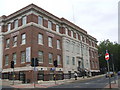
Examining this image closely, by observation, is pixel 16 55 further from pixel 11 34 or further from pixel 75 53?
pixel 75 53

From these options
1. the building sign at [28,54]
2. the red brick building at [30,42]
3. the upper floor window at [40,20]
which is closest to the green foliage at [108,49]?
the red brick building at [30,42]

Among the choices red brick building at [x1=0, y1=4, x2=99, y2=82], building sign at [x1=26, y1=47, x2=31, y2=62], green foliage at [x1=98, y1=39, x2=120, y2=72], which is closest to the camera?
building sign at [x1=26, y1=47, x2=31, y2=62]

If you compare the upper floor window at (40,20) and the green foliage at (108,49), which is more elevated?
the upper floor window at (40,20)

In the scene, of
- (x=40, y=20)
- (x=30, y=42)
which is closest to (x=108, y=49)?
(x=40, y=20)

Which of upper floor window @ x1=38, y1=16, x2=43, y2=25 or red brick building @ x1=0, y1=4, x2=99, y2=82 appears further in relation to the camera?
upper floor window @ x1=38, y1=16, x2=43, y2=25

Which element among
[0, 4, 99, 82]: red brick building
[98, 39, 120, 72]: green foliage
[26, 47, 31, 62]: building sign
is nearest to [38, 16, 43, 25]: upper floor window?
[0, 4, 99, 82]: red brick building

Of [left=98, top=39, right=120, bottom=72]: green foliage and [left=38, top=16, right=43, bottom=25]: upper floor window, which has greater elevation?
[left=38, top=16, right=43, bottom=25]: upper floor window

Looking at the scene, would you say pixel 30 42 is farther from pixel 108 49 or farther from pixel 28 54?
pixel 108 49

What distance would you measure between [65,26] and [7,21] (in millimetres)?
13000

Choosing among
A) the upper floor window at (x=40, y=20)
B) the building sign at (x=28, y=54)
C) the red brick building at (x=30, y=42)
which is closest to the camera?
the building sign at (x=28, y=54)

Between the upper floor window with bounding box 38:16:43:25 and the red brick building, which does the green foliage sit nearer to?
the red brick building

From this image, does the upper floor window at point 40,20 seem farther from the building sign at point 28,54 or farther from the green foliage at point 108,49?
the green foliage at point 108,49

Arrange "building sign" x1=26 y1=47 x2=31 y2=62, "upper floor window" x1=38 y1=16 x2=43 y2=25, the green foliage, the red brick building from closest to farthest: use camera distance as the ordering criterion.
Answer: "building sign" x1=26 y1=47 x2=31 y2=62 → the red brick building → "upper floor window" x1=38 y1=16 x2=43 y2=25 → the green foliage

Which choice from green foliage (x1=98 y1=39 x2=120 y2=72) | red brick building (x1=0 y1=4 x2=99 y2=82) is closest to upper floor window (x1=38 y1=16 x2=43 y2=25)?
red brick building (x1=0 y1=4 x2=99 y2=82)
